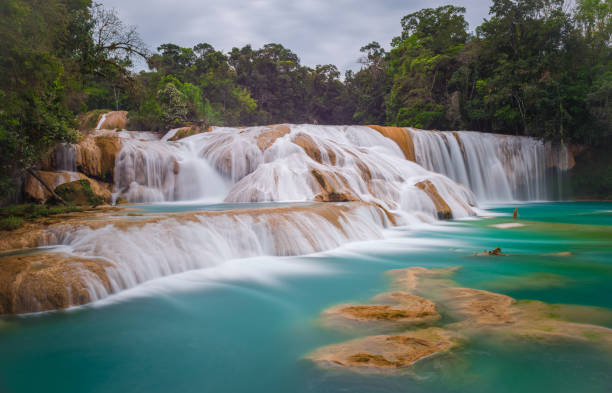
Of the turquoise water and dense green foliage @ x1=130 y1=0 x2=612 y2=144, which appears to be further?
dense green foliage @ x1=130 y1=0 x2=612 y2=144

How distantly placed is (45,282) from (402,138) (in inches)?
735

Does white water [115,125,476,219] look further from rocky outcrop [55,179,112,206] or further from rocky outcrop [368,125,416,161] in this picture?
rocky outcrop [368,125,416,161]

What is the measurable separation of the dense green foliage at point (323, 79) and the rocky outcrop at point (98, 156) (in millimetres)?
1337

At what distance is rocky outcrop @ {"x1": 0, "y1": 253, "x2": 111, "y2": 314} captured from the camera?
4.35 m

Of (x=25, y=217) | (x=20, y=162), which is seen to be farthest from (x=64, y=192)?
(x=25, y=217)

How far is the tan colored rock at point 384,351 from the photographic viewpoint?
3176 millimetres

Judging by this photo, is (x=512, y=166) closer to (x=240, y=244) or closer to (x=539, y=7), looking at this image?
(x=539, y=7)

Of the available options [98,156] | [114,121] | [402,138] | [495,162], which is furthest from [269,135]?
[114,121]

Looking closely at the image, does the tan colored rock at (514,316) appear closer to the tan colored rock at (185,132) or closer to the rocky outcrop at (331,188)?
the rocky outcrop at (331,188)

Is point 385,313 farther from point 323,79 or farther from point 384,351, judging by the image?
point 323,79

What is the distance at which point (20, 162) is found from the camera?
27.6 feet

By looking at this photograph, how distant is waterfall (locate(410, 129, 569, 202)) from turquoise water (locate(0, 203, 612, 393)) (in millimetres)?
14655

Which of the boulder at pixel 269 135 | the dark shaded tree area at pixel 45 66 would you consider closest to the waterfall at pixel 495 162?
the boulder at pixel 269 135

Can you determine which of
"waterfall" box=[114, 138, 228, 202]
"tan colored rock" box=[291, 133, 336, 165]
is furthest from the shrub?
"tan colored rock" box=[291, 133, 336, 165]
